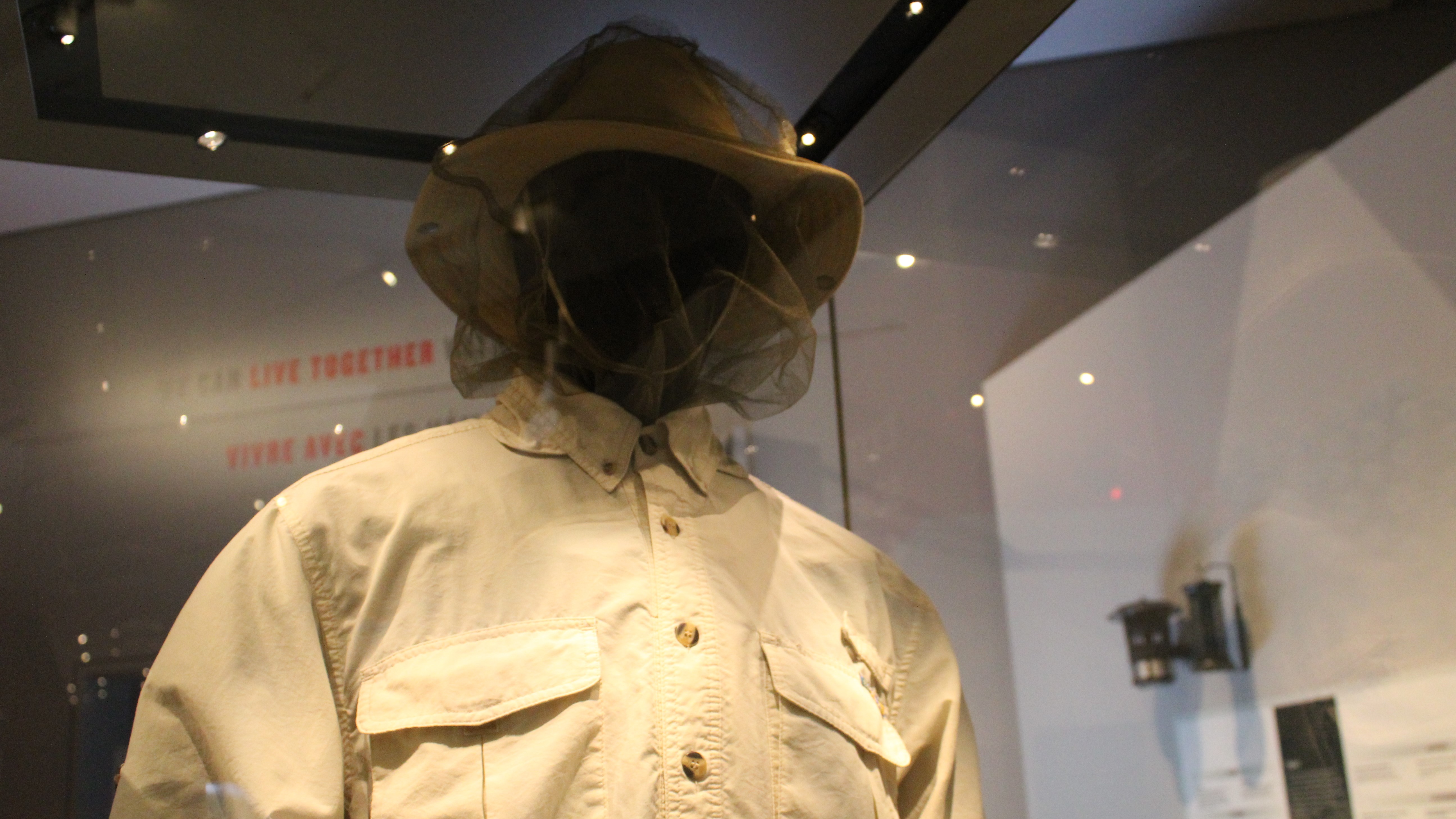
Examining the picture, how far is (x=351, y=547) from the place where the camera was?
1.23 metres

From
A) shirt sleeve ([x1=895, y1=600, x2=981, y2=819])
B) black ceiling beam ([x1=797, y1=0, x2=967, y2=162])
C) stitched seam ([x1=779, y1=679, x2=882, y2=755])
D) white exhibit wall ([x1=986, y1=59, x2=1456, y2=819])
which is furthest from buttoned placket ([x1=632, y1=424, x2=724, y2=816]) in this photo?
white exhibit wall ([x1=986, y1=59, x2=1456, y2=819])

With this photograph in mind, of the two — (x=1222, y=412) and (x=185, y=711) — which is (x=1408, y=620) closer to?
(x=1222, y=412)

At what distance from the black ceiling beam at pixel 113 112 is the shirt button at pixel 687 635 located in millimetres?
692

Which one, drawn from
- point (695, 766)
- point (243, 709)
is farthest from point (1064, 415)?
point (243, 709)

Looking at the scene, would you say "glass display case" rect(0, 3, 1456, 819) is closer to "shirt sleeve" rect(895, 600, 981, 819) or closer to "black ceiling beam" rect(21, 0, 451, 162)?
"black ceiling beam" rect(21, 0, 451, 162)

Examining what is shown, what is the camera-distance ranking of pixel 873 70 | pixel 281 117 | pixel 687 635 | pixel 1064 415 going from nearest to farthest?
1. pixel 687 635
2. pixel 281 117
3. pixel 873 70
4. pixel 1064 415

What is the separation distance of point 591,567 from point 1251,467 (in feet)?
4.10

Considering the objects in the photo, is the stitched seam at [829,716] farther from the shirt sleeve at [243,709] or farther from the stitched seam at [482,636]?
the shirt sleeve at [243,709]

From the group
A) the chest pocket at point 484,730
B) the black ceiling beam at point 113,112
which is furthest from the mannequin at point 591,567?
the black ceiling beam at point 113,112

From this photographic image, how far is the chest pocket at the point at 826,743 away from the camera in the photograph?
126cm

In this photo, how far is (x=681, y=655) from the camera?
4.04ft

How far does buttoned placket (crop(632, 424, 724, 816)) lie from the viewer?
1170 mm

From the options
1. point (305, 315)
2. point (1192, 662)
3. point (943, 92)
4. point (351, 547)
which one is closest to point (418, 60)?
point (305, 315)

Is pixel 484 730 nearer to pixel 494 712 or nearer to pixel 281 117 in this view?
pixel 494 712
